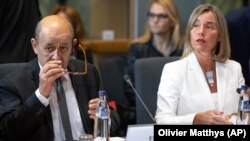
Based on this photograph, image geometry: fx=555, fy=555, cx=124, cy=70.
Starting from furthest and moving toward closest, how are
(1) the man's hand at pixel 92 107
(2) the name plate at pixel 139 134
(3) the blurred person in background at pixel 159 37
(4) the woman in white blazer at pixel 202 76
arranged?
(3) the blurred person in background at pixel 159 37 → (4) the woman in white blazer at pixel 202 76 → (1) the man's hand at pixel 92 107 → (2) the name plate at pixel 139 134

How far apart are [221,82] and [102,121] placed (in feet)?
3.27

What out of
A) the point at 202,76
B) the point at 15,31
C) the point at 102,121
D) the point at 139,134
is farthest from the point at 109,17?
the point at 139,134

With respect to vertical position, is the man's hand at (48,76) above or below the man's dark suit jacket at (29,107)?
above

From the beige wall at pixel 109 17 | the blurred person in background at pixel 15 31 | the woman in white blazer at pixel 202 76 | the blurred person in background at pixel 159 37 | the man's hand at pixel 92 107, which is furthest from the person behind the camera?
the beige wall at pixel 109 17

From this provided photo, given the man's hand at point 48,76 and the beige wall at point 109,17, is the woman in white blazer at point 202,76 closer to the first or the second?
the man's hand at point 48,76

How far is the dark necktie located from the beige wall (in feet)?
10.9

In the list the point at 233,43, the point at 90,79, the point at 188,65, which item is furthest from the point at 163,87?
the point at 233,43

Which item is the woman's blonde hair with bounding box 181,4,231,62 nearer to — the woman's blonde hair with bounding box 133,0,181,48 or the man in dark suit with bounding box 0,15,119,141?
the man in dark suit with bounding box 0,15,119,141

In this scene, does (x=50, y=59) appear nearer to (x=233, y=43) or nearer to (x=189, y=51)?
(x=189, y=51)

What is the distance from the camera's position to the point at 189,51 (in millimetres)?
3285

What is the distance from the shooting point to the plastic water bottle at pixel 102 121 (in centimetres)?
247

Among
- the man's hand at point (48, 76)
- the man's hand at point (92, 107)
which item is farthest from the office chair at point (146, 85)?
the man's hand at point (48, 76)

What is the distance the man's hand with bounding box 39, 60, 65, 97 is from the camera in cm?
256

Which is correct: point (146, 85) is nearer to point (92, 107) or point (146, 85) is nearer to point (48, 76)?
point (92, 107)
